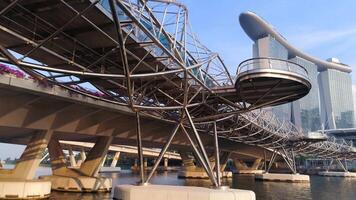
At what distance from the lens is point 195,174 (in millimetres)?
87312

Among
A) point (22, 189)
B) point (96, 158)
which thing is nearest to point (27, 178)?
point (22, 189)

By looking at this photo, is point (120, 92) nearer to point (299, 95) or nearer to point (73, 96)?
point (73, 96)

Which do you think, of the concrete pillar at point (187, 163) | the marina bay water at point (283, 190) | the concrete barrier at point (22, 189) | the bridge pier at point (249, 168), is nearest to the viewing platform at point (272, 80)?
the marina bay water at point (283, 190)

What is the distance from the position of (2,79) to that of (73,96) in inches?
265

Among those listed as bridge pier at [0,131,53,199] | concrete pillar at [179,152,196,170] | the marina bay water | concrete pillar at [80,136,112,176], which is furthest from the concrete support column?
bridge pier at [0,131,53,199]

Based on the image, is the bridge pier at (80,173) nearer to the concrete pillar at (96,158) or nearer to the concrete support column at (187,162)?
the concrete pillar at (96,158)

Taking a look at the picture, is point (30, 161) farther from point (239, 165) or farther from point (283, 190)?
point (239, 165)

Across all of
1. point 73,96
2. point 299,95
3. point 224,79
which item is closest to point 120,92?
point 73,96

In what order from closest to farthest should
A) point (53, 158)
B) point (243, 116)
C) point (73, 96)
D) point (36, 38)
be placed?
point (36, 38) < point (73, 96) < point (53, 158) < point (243, 116)

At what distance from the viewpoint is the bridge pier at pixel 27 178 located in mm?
31758

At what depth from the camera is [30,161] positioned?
3662cm

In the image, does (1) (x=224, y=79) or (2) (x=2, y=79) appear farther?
(1) (x=224, y=79)

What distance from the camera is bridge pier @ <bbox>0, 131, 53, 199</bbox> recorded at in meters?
31.8

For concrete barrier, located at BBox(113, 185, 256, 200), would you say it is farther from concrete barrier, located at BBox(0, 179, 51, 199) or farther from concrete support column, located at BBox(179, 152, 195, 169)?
concrete support column, located at BBox(179, 152, 195, 169)
